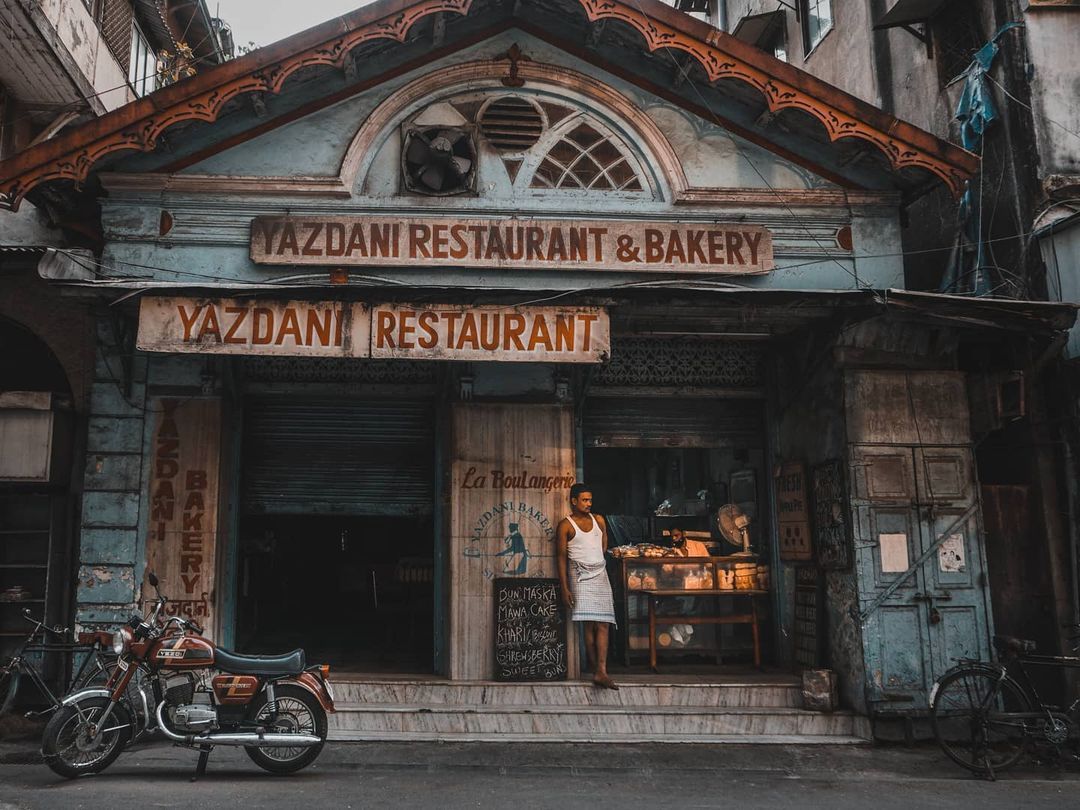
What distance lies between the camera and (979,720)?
23.8 ft

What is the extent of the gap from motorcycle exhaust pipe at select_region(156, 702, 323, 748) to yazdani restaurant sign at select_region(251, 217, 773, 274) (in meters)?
4.37

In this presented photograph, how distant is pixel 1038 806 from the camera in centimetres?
639

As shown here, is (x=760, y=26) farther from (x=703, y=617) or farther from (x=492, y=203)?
(x=703, y=617)

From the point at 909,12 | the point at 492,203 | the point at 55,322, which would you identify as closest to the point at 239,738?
the point at 55,322

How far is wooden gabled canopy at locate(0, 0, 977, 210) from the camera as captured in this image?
8023 mm

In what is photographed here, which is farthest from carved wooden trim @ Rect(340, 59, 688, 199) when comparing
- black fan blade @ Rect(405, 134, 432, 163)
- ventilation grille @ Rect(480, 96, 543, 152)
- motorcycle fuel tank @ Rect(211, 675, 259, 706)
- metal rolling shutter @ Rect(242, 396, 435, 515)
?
motorcycle fuel tank @ Rect(211, 675, 259, 706)

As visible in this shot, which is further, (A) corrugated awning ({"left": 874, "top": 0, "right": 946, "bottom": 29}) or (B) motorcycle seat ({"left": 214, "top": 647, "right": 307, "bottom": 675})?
(A) corrugated awning ({"left": 874, "top": 0, "right": 946, "bottom": 29})

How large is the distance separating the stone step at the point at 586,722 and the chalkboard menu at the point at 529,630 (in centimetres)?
40

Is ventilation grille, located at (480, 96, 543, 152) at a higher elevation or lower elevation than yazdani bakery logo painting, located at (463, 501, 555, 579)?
higher

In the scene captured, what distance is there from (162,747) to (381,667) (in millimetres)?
2462

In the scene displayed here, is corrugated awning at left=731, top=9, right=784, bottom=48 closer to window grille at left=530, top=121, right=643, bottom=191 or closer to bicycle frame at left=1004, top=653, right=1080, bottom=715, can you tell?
window grille at left=530, top=121, right=643, bottom=191

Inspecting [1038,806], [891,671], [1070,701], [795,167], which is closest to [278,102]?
[795,167]

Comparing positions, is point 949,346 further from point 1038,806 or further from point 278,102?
point 278,102

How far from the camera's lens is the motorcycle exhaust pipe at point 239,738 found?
6.64 meters
